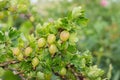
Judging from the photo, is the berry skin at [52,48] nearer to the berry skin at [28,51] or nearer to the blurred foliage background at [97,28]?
the berry skin at [28,51]

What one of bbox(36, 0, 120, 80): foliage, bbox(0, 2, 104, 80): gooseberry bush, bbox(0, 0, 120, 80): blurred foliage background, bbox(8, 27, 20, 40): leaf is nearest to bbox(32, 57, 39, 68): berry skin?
bbox(0, 2, 104, 80): gooseberry bush

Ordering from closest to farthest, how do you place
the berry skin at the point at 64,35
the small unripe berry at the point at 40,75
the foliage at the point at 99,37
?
the berry skin at the point at 64,35 → the small unripe berry at the point at 40,75 → the foliage at the point at 99,37

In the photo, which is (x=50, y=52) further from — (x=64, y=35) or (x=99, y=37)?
(x=99, y=37)

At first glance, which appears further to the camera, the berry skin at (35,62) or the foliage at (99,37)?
the foliage at (99,37)

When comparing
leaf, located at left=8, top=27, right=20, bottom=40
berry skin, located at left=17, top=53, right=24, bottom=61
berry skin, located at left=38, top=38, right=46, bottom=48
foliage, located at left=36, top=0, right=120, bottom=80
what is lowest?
berry skin, located at left=17, top=53, right=24, bottom=61

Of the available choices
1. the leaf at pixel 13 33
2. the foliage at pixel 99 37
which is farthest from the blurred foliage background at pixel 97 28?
the leaf at pixel 13 33

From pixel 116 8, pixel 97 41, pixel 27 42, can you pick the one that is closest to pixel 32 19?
pixel 27 42

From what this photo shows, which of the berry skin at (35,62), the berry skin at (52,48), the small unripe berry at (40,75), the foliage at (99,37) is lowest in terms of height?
the small unripe berry at (40,75)

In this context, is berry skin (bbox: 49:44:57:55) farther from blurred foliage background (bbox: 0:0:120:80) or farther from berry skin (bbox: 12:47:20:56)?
blurred foliage background (bbox: 0:0:120:80)

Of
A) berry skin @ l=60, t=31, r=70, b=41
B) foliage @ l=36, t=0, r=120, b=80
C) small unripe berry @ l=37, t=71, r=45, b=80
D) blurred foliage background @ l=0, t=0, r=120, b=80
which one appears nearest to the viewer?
berry skin @ l=60, t=31, r=70, b=41
